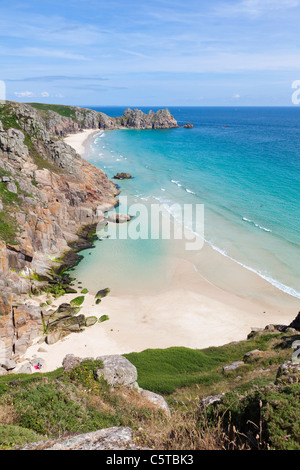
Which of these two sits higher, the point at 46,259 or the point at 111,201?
the point at 111,201

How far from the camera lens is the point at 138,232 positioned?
170ft

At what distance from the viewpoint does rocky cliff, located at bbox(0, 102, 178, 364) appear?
2891 centimetres

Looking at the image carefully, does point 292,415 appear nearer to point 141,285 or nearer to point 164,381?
point 164,381

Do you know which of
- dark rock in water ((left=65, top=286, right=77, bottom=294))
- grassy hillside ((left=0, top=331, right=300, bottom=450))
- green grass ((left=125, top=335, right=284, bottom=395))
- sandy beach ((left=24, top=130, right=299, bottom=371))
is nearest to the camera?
grassy hillside ((left=0, top=331, right=300, bottom=450))

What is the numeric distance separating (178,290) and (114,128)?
177010 millimetres

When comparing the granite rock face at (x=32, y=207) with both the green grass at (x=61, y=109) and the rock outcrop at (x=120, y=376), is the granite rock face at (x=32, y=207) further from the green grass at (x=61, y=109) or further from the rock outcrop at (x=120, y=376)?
the green grass at (x=61, y=109)

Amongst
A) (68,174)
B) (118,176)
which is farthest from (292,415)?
(118,176)

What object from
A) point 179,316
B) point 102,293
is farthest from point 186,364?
point 102,293

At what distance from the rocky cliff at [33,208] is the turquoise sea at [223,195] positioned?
18.4 ft

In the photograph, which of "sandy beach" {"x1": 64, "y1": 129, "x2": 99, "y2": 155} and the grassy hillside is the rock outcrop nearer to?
the grassy hillside

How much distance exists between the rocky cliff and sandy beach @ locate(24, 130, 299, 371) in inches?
104

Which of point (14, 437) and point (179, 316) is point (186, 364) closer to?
point (179, 316)

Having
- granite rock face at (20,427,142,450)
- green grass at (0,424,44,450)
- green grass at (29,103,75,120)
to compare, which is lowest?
green grass at (0,424,44,450)

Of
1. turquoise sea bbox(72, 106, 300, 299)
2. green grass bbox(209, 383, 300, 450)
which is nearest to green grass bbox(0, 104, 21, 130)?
turquoise sea bbox(72, 106, 300, 299)
